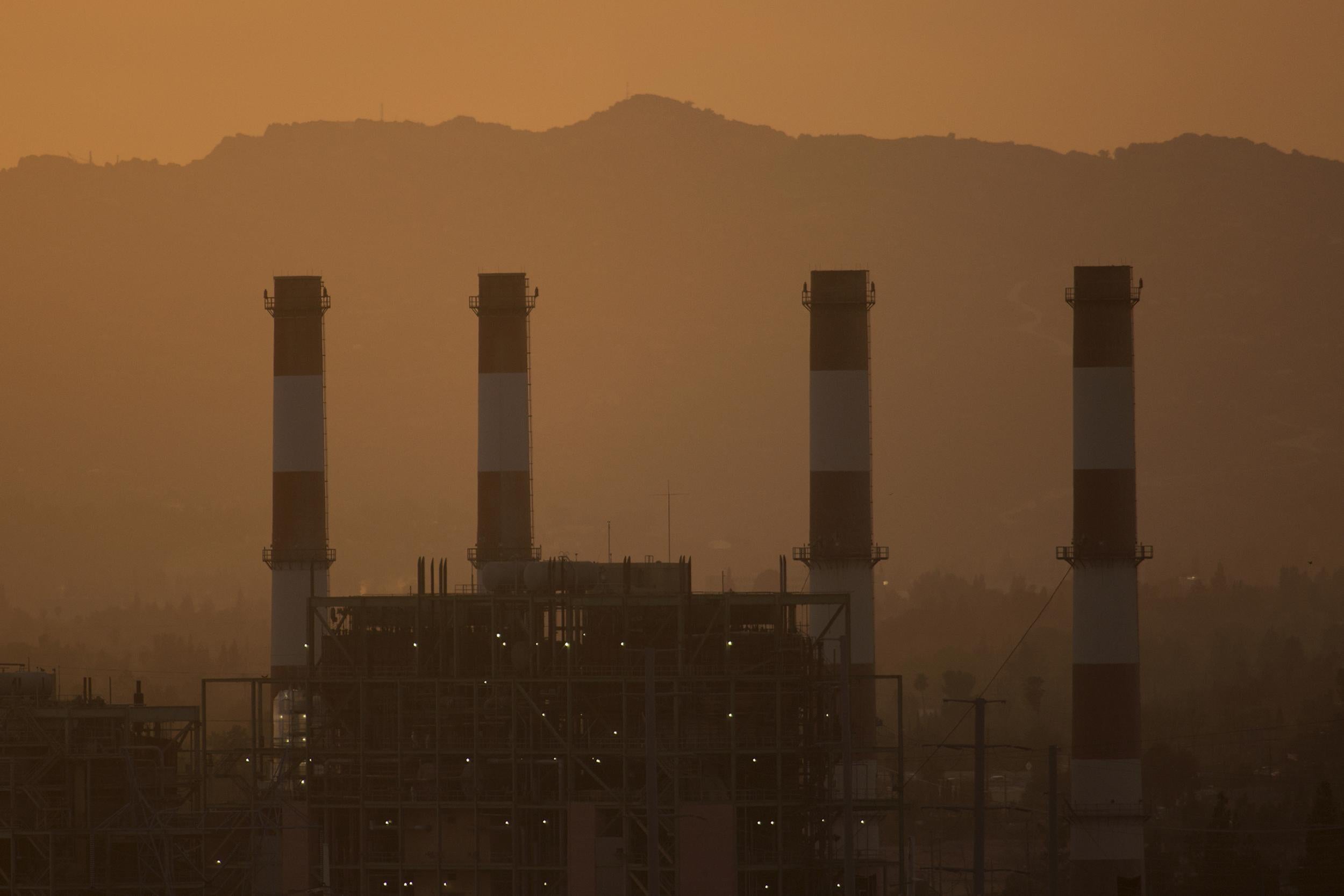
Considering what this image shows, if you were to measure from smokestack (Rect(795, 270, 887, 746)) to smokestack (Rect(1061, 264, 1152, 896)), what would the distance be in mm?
5874

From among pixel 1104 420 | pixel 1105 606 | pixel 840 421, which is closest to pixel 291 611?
pixel 840 421

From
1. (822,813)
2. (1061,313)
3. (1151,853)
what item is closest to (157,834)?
(822,813)

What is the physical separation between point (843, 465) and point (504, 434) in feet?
34.7

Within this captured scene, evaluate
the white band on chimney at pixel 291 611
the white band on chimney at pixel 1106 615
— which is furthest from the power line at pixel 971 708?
the white band on chimney at pixel 291 611

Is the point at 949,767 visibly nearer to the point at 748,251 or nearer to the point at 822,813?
the point at 822,813

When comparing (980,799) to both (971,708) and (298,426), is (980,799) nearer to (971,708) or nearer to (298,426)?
(298,426)

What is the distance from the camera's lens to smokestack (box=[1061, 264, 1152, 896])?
168 ft

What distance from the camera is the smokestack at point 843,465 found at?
55125 millimetres

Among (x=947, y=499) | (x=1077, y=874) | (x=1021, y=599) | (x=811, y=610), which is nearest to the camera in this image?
(x=1077, y=874)

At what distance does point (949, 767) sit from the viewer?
105 meters

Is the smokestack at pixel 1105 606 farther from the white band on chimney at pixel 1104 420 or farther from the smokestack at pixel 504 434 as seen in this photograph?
the smokestack at pixel 504 434

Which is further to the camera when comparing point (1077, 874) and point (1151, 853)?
point (1151, 853)

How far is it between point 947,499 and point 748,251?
2992 centimetres

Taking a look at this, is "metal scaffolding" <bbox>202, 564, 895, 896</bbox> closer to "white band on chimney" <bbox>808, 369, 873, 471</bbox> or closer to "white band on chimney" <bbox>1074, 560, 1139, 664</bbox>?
"white band on chimney" <bbox>1074, 560, 1139, 664</bbox>
